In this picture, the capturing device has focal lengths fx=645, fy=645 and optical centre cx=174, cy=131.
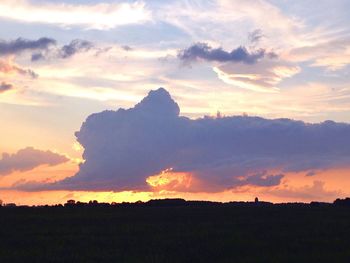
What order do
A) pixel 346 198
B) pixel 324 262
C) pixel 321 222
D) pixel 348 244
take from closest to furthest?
1. pixel 324 262
2. pixel 348 244
3. pixel 321 222
4. pixel 346 198

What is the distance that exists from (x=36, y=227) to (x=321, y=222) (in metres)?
33.8

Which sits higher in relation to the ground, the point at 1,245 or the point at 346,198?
the point at 346,198

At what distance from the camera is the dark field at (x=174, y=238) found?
160ft

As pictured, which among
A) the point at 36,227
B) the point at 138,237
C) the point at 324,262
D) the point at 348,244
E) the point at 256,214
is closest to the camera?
the point at 324,262

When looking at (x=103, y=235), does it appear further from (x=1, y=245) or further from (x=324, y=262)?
(x=324, y=262)

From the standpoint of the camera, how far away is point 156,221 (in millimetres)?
80875

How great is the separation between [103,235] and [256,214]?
34.3 meters

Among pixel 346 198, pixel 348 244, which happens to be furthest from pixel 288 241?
pixel 346 198

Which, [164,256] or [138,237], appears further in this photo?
[138,237]

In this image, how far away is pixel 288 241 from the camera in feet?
190

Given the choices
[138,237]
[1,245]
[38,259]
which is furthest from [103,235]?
[38,259]

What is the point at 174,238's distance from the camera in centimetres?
5978

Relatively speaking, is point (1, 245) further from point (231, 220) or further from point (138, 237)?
point (231, 220)

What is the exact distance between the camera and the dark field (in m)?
48.8
